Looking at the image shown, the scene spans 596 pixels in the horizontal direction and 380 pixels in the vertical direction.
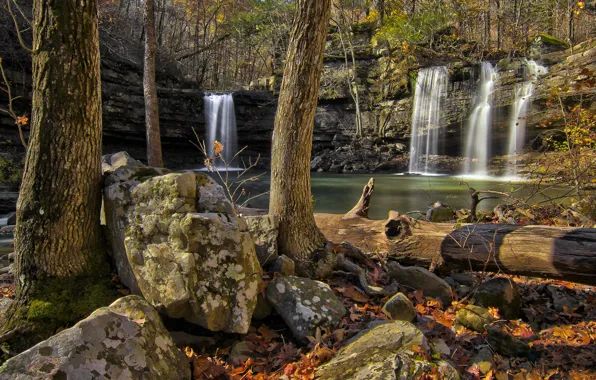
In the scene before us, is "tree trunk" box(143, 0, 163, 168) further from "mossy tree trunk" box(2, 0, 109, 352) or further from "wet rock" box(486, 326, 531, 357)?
"wet rock" box(486, 326, 531, 357)

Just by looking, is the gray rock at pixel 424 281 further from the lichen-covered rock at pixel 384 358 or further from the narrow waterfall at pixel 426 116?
the narrow waterfall at pixel 426 116

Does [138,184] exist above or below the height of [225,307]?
above

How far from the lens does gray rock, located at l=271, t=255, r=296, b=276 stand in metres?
4.16

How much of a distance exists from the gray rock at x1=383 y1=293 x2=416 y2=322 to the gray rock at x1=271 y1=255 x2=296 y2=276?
1130mm

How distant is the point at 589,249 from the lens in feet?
13.4

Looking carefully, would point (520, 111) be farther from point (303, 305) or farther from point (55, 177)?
point (55, 177)

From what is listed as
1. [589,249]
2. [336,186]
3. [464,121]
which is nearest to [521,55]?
[464,121]

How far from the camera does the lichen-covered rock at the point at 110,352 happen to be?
2.08 meters

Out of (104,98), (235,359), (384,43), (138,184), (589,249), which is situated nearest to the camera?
(235,359)

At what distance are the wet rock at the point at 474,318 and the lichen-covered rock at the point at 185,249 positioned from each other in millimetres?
2285

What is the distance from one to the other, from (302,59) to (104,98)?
19.7 m

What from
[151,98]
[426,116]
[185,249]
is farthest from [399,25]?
[185,249]

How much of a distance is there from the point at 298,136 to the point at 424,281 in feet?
8.10

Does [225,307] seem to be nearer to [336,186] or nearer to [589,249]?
[589,249]
